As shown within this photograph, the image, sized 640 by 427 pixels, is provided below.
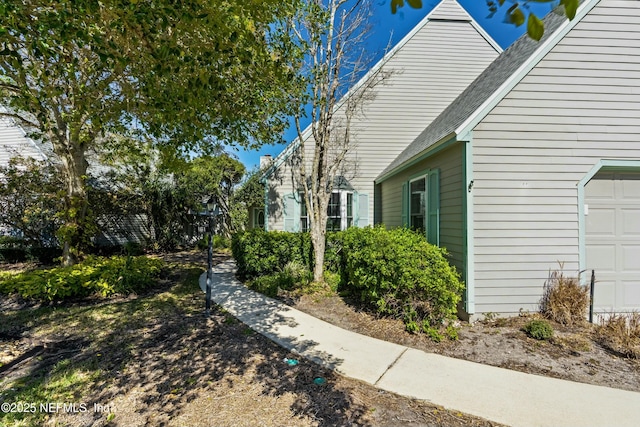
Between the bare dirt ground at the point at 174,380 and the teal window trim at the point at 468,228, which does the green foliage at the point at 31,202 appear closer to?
the bare dirt ground at the point at 174,380

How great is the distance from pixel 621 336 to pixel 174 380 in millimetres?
5664

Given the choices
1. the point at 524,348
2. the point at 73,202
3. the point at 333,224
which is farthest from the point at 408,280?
the point at 73,202

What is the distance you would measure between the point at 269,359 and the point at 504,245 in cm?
403

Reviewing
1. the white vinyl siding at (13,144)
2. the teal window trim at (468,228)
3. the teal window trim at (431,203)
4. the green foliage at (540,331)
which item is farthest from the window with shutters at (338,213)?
the white vinyl siding at (13,144)

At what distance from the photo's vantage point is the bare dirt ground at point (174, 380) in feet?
9.07

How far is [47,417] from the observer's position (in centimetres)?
281

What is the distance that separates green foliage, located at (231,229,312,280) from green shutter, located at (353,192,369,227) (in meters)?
2.81

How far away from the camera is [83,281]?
21.2 feet

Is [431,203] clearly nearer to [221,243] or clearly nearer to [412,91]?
[412,91]

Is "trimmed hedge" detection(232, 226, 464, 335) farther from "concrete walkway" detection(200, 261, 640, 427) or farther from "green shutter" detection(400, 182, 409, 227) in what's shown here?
"green shutter" detection(400, 182, 409, 227)

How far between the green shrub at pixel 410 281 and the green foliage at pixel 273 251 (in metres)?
2.61

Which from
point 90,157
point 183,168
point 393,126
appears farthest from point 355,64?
point 90,157

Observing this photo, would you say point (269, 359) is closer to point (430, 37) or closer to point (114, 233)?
point (430, 37)

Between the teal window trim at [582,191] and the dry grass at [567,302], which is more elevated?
the teal window trim at [582,191]
